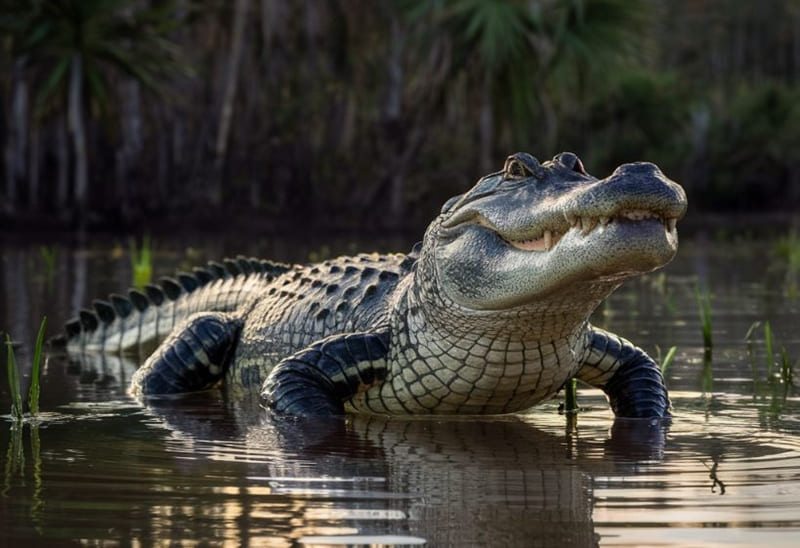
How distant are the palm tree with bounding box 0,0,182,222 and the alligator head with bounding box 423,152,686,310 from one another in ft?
68.3

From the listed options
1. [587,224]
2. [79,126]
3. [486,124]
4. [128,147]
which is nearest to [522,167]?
[587,224]

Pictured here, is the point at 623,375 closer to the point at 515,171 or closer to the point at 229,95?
the point at 515,171

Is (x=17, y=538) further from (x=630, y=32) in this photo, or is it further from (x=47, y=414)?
(x=630, y=32)

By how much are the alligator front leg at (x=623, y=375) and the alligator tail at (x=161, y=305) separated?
1923 millimetres

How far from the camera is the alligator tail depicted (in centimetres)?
745

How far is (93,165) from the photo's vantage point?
3006 centimetres

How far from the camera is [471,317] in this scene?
5113 mm

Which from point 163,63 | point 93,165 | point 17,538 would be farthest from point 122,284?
point 93,165

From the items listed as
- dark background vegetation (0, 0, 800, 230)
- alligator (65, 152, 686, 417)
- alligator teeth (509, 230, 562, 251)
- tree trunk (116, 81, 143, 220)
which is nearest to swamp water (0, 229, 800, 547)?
alligator (65, 152, 686, 417)

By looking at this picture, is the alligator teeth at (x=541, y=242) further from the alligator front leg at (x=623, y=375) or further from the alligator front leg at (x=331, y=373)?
the alligator front leg at (x=623, y=375)

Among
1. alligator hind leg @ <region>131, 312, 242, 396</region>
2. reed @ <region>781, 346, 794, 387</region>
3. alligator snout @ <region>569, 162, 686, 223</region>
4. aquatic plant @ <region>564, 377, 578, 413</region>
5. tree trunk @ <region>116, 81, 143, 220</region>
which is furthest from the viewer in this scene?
tree trunk @ <region>116, 81, 143, 220</region>

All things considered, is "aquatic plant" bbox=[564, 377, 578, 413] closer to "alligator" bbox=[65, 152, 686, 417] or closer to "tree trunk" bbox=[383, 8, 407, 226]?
"alligator" bbox=[65, 152, 686, 417]

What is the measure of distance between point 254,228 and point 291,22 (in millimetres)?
6447

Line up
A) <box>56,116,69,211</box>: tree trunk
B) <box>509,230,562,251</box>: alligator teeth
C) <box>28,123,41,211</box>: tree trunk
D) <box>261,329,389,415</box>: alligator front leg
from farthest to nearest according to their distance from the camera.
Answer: <box>28,123,41,211</box>: tree trunk < <box>56,116,69,211</box>: tree trunk < <box>261,329,389,415</box>: alligator front leg < <box>509,230,562,251</box>: alligator teeth
